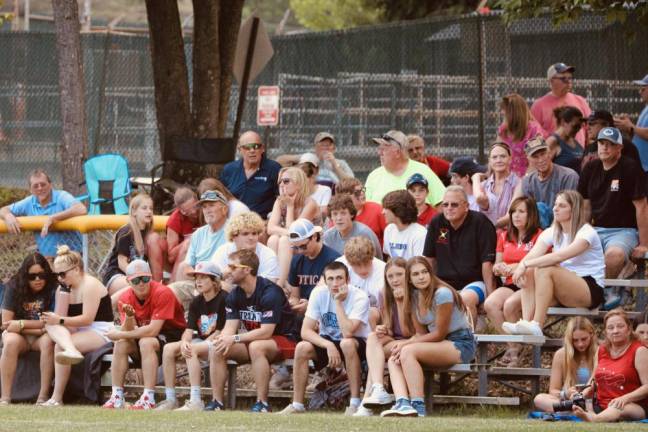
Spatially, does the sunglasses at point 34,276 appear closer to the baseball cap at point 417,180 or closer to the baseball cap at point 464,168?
the baseball cap at point 417,180

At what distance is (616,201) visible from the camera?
12828 mm

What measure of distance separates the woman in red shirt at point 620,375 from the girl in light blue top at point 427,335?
1.10 meters

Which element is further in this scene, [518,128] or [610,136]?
[518,128]

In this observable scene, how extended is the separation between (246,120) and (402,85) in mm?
3350

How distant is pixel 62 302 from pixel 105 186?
17.7ft

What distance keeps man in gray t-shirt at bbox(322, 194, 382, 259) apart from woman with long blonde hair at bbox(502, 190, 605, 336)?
59.7 inches

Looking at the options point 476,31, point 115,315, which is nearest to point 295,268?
point 115,315

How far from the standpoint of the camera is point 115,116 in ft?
77.0

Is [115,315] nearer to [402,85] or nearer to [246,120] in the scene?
[402,85]

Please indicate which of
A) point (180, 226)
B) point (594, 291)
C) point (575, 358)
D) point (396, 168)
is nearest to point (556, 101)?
point (396, 168)

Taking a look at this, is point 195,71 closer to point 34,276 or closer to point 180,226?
point 180,226

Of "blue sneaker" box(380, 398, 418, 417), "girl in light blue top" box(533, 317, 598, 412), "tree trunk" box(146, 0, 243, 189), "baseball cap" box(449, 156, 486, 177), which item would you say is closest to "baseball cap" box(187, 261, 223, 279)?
"blue sneaker" box(380, 398, 418, 417)

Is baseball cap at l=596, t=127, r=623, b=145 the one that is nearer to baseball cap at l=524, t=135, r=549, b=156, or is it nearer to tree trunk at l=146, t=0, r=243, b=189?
baseball cap at l=524, t=135, r=549, b=156

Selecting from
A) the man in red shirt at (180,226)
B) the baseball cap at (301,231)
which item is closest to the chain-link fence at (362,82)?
the man in red shirt at (180,226)
